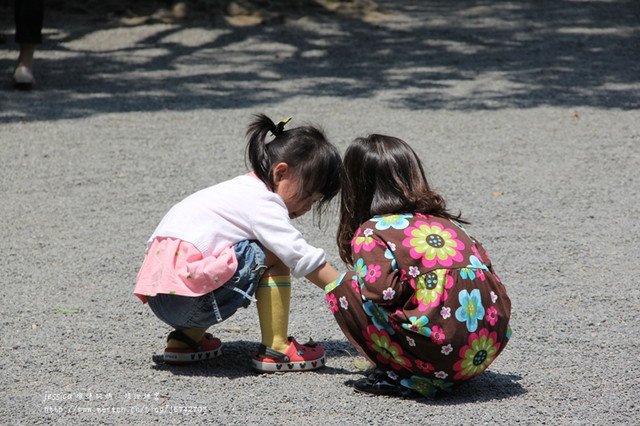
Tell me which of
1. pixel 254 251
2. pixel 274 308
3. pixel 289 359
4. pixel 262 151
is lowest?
pixel 289 359

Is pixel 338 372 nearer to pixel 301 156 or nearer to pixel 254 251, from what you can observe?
pixel 254 251

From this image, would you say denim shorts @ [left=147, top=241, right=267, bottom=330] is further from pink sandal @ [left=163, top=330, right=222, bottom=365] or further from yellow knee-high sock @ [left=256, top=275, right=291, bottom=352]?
pink sandal @ [left=163, top=330, right=222, bottom=365]

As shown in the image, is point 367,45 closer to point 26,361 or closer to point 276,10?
point 276,10

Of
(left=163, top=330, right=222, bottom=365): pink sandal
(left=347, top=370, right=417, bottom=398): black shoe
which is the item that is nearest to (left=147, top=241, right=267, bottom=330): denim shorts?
(left=163, top=330, right=222, bottom=365): pink sandal

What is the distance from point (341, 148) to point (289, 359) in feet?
10.9

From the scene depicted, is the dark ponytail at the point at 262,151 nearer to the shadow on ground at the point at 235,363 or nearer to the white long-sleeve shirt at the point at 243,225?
the white long-sleeve shirt at the point at 243,225

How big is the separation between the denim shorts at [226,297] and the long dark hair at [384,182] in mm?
322

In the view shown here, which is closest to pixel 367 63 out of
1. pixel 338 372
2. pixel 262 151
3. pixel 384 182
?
pixel 262 151

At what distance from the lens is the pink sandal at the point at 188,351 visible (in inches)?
128

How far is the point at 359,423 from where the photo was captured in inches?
→ 108

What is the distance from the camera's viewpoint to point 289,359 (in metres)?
3.17

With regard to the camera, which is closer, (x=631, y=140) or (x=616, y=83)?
(x=631, y=140)

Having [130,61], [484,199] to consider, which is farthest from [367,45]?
[484,199]

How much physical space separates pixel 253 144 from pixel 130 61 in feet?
21.4
